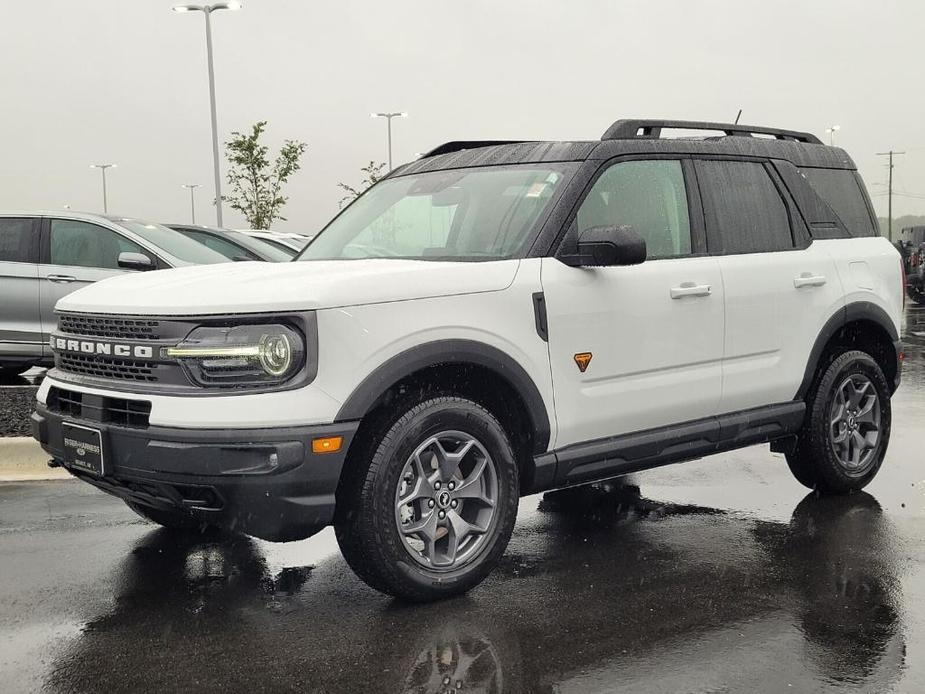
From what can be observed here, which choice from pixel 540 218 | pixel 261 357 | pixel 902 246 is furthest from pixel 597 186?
pixel 902 246

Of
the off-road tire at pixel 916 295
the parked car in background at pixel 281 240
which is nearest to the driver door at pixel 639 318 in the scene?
the parked car in background at pixel 281 240

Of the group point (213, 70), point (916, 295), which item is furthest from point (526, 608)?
point (213, 70)

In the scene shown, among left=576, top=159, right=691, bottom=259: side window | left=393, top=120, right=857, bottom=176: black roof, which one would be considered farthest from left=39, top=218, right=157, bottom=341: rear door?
left=576, top=159, right=691, bottom=259: side window

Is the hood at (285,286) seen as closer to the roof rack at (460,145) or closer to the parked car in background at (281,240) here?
the roof rack at (460,145)

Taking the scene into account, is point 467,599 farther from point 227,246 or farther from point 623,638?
point 227,246

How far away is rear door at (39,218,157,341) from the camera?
405 inches

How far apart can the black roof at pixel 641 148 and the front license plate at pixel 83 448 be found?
7.34ft

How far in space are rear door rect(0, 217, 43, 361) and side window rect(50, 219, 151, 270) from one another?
8.3 inches

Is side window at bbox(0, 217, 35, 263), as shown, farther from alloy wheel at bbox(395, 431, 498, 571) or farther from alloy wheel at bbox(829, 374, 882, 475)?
alloy wheel at bbox(829, 374, 882, 475)

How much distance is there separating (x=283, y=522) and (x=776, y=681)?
180 cm

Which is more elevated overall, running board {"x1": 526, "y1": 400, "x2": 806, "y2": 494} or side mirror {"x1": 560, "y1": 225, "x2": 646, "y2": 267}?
side mirror {"x1": 560, "y1": 225, "x2": 646, "y2": 267}

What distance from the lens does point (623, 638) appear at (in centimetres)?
393

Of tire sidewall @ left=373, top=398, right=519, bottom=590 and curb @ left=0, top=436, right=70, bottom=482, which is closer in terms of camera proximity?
tire sidewall @ left=373, top=398, right=519, bottom=590

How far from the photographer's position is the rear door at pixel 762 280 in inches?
209
